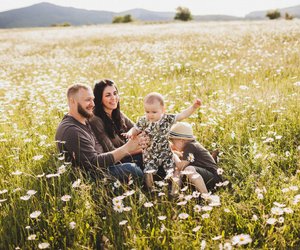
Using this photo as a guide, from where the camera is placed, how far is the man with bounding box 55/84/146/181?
426cm

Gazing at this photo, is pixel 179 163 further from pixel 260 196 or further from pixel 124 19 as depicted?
pixel 124 19

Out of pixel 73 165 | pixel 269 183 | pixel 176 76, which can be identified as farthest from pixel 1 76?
pixel 269 183

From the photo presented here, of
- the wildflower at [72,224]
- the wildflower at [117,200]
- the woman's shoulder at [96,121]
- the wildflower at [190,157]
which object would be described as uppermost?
the woman's shoulder at [96,121]

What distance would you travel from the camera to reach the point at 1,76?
38.3ft

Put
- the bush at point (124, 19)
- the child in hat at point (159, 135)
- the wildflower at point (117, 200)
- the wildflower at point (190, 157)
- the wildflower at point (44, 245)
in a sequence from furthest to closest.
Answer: the bush at point (124, 19), the child in hat at point (159, 135), the wildflower at point (190, 157), the wildflower at point (117, 200), the wildflower at point (44, 245)

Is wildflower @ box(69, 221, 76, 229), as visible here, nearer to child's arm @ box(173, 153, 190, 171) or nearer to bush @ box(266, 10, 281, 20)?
child's arm @ box(173, 153, 190, 171)

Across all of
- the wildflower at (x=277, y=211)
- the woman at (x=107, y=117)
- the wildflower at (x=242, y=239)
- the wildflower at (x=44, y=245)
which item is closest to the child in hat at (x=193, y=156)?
the woman at (x=107, y=117)

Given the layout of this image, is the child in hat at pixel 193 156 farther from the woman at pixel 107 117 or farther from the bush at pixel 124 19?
the bush at pixel 124 19

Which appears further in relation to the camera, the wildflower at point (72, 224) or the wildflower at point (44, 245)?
the wildflower at point (72, 224)

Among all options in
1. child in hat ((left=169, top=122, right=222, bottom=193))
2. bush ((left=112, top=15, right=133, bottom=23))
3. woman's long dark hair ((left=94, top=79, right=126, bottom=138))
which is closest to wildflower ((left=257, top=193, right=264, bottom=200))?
child in hat ((left=169, top=122, right=222, bottom=193))

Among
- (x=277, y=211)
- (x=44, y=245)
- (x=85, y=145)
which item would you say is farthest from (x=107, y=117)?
(x=277, y=211)

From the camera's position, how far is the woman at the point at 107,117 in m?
4.90

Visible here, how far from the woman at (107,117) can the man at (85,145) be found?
0.99 ft

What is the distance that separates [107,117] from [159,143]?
1.02 m
